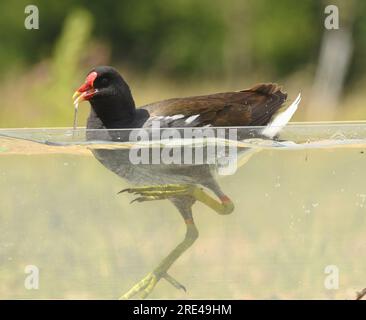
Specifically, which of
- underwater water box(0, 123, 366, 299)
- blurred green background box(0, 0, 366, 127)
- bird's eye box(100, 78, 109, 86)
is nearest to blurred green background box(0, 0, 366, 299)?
underwater water box(0, 123, 366, 299)

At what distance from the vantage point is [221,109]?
13.3ft

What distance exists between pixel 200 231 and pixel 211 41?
965 centimetres

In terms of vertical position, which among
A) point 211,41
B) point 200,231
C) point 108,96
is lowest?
point 200,231

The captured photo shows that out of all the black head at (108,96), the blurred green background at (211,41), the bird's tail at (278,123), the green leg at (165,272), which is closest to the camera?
the green leg at (165,272)

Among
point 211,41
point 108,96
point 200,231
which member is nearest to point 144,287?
point 200,231

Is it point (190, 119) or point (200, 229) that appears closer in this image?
point (200, 229)

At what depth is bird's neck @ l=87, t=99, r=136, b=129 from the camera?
13.2 ft

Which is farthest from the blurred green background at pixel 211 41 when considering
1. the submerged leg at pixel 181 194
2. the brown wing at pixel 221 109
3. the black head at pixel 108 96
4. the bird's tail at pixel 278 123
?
the submerged leg at pixel 181 194

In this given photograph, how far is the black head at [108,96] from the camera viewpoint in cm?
399

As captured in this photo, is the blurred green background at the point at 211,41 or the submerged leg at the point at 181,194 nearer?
the submerged leg at the point at 181,194

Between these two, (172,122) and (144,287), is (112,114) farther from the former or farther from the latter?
(144,287)

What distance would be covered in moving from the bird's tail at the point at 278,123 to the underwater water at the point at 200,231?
51mm

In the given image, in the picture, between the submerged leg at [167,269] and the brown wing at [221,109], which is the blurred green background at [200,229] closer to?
the submerged leg at [167,269]

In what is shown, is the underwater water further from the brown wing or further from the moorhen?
the brown wing
